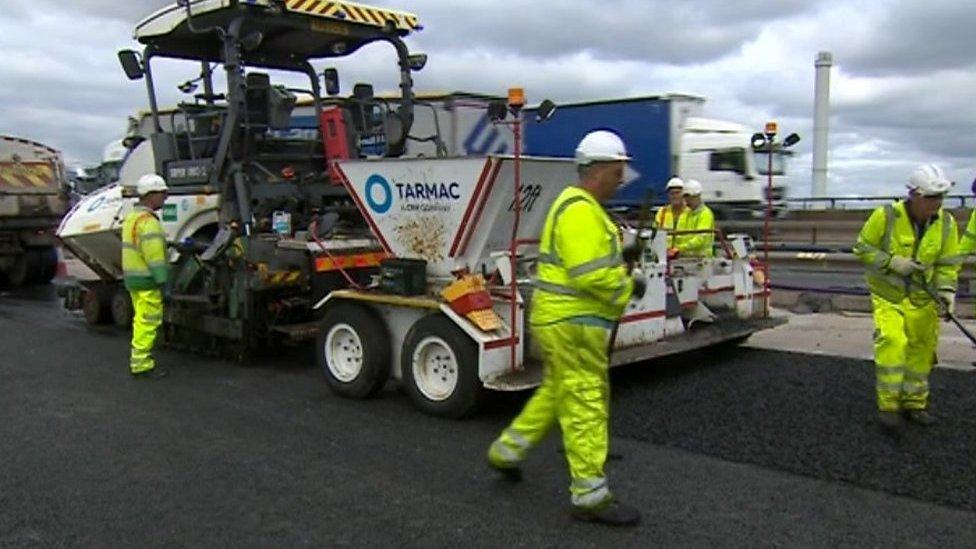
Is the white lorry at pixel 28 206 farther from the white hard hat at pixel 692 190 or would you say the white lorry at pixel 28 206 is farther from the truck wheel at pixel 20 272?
the white hard hat at pixel 692 190

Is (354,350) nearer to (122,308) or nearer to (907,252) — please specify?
(907,252)

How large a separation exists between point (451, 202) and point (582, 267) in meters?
2.21

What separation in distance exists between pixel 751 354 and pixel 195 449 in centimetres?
453

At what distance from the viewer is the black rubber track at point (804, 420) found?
15.2 feet

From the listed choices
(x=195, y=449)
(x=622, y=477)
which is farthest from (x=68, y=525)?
(x=622, y=477)

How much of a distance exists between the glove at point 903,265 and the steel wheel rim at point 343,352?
342cm

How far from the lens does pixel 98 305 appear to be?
976 cm

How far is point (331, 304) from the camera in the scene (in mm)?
6633

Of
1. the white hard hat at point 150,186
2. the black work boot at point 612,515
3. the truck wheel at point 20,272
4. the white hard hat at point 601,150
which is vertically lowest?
the black work boot at point 612,515

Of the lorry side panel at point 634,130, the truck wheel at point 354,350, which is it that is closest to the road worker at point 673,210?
the truck wheel at point 354,350

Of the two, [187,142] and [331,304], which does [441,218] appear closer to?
[331,304]

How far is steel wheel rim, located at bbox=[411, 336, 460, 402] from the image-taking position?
578cm

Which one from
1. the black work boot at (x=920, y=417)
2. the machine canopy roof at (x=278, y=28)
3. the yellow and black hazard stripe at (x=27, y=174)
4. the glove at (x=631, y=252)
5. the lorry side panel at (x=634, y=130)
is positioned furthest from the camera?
the lorry side panel at (x=634, y=130)

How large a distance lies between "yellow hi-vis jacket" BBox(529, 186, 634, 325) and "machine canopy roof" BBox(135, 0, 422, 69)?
4.06 m
